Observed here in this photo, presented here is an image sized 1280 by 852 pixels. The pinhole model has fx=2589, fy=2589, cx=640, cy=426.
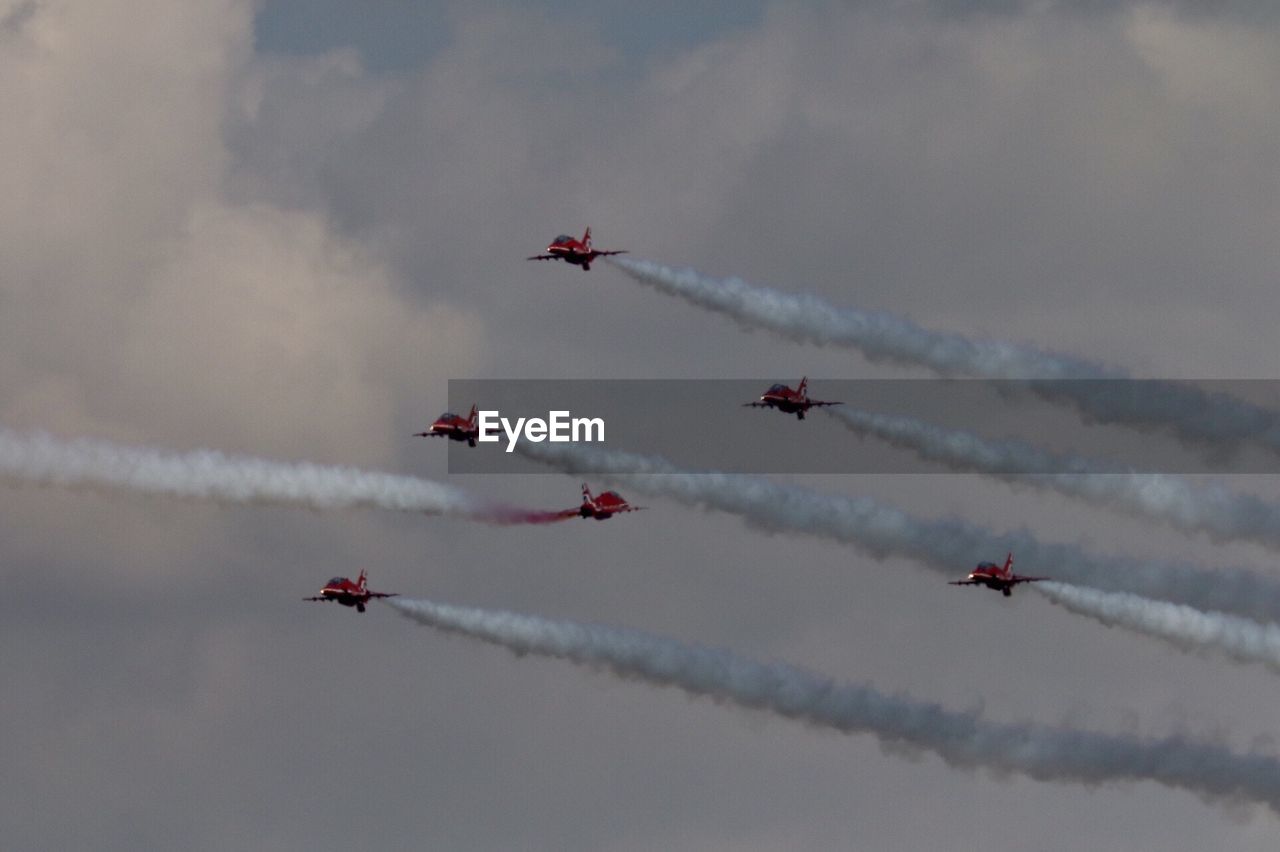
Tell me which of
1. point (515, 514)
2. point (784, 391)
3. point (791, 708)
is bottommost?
point (791, 708)

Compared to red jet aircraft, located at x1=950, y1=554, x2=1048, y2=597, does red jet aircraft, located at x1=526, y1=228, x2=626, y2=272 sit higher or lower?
higher

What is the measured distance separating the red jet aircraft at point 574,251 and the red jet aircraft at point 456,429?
9.46 meters

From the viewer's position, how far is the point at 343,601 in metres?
127

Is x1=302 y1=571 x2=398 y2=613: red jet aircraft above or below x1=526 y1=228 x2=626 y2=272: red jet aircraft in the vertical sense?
below

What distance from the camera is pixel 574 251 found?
131375 millimetres

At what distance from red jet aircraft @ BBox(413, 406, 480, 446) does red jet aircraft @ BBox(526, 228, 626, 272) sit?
31.0ft

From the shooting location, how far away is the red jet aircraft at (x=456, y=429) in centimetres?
13250

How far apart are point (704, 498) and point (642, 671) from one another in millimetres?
9223

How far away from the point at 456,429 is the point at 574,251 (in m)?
11.0

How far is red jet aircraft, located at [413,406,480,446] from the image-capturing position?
435ft

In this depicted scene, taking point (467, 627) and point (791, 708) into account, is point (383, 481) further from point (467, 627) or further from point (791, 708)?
point (791, 708)

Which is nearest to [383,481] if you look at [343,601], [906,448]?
[343,601]

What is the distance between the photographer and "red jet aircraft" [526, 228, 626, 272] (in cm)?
13112

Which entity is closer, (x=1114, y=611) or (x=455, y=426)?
(x=1114, y=611)
